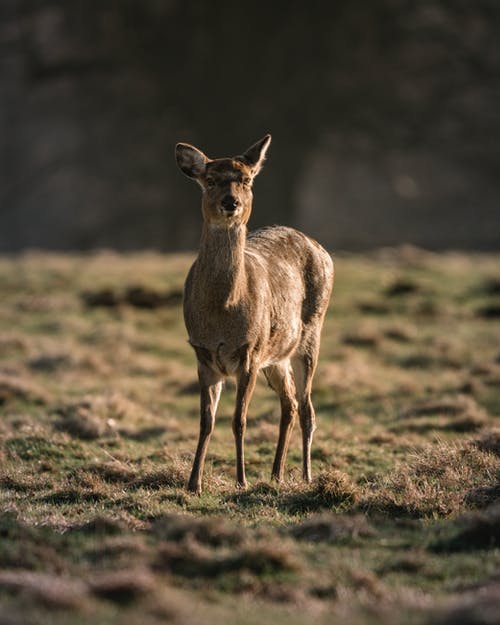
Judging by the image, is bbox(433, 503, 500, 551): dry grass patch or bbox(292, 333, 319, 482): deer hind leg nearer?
bbox(433, 503, 500, 551): dry grass patch

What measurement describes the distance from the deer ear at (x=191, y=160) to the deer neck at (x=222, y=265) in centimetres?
59

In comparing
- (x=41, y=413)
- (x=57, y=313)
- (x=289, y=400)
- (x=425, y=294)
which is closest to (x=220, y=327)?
(x=289, y=400)

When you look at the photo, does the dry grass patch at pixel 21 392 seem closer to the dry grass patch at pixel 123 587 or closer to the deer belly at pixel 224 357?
the deer belly at pixel 224 357

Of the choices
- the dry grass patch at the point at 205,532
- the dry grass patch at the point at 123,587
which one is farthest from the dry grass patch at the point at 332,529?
the dry grass patch at the point at 123,587

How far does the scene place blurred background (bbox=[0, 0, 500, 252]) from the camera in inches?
2094

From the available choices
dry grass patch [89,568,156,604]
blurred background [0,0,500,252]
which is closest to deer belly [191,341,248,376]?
dry grass patch [89,568,156,604]

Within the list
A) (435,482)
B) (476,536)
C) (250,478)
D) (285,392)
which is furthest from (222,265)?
(476,536)

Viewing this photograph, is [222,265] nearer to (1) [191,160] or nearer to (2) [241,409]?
(1) [191,160]

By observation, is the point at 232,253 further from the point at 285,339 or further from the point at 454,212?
the point at 454,212

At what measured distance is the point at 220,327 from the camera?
391 inches

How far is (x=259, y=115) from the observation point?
174 feet

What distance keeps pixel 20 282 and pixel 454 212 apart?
3151 cm

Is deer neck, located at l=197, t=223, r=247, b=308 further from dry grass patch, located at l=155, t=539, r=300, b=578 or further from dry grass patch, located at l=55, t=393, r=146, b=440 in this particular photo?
dry grass patch, located at l=55, t=393, r=146, b=440

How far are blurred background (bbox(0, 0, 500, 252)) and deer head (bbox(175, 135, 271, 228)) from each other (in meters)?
41.9
